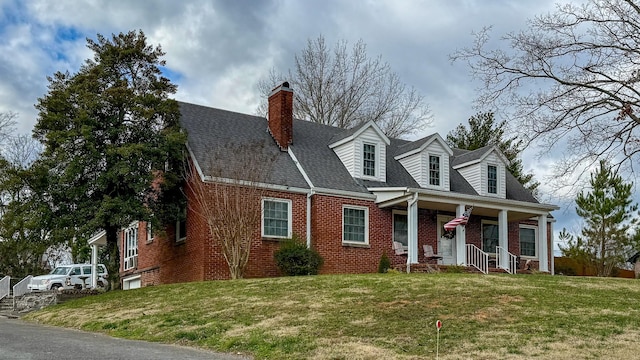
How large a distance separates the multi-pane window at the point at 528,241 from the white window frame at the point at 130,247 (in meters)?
15.3


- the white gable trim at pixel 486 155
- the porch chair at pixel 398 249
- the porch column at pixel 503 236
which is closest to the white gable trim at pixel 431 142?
the white gable trim at pixel 486 155

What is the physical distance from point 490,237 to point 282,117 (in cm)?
916

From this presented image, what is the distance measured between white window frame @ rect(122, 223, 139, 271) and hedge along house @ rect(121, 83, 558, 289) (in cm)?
8

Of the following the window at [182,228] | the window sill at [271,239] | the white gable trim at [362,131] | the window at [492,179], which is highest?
the white gable trim at [362,131]

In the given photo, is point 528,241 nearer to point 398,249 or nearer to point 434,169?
point 434,169

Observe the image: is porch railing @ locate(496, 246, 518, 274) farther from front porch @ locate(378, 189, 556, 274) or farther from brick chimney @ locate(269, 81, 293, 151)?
brick chimney @ locate(269, 81, 293, 151)

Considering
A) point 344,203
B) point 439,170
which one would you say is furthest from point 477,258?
point 344,203

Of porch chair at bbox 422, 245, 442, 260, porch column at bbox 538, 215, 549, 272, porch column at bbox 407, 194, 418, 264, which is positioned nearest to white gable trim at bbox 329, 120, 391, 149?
porch column at bbox 407, 194, 418, 264

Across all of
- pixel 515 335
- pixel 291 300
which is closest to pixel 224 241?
pixel 291 300

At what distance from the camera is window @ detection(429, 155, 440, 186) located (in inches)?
1045

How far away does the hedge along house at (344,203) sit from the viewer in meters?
22.5

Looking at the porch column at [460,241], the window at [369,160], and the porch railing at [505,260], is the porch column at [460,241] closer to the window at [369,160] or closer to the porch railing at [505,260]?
the porch railing at [505,260]

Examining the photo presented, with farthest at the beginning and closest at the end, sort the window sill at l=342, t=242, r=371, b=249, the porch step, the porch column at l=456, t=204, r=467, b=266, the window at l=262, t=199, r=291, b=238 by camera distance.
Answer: the porch step, the porch column at l=456, t=204, r=467, b=266, the window sill at l=342, t=242, r=371, b=249, the window at l=262, t=199, r=291, b=238

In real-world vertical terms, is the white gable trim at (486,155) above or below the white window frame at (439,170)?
above
